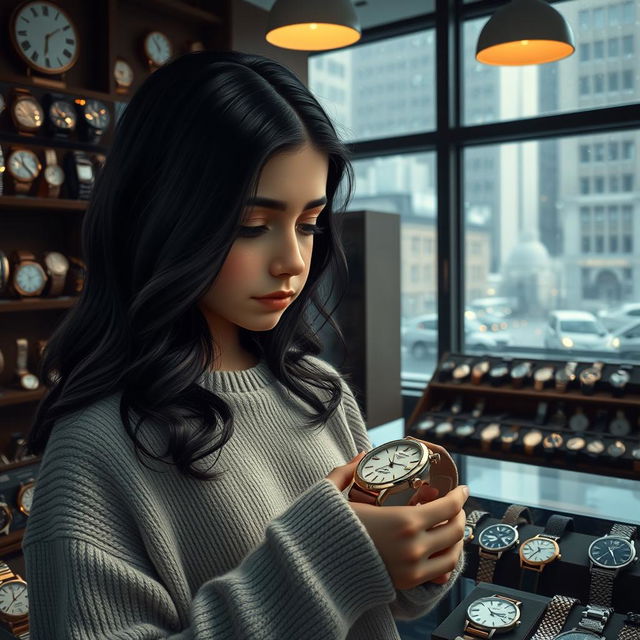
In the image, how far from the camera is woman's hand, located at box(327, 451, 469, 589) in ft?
2.52

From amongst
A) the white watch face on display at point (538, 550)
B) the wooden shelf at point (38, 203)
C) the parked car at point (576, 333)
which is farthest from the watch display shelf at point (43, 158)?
the parked car at point (576, 333)

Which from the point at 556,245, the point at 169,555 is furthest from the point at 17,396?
the point at 556,245

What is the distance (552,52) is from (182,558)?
99.1 inches

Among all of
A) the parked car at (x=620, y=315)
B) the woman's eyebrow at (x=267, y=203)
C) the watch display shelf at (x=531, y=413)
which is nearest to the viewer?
the woman's eyebrow at (x=267, y=203)

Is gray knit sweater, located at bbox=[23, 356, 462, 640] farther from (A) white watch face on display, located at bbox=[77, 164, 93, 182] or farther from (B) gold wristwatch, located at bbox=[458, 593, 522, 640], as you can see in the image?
(A) white watch face on display, located at bbox=[77, 164, 93, 182]

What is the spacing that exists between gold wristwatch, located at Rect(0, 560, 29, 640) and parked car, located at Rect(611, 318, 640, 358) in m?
4.00

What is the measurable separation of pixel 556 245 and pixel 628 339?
0.78 meters

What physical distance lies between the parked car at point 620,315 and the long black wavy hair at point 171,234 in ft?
13.5

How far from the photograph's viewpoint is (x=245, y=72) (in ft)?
2.93

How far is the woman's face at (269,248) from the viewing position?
0.86 metres

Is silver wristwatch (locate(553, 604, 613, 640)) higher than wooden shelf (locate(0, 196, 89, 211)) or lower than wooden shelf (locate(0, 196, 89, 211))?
lower

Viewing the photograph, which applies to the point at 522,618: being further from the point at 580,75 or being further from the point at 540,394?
the point at 580,75

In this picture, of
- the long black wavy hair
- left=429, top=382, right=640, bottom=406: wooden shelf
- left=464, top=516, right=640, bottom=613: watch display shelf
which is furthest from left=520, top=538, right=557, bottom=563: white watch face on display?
left=429, top=382, right=640, bottom=406: wooden shelf

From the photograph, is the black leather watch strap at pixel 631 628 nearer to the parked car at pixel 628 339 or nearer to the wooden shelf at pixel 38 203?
the wooden shelf at pixel 38 203
